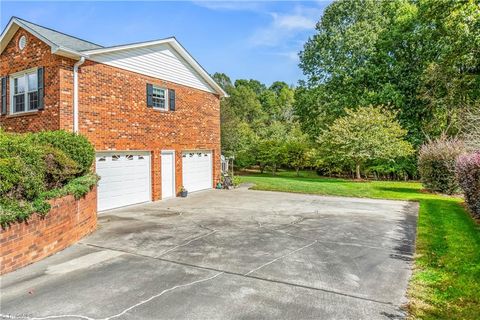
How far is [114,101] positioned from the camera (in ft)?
36.0

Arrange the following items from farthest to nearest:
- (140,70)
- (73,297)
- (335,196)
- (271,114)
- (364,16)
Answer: (271,114) < (364,16) < (335,196) < (140,70) < (73,297)

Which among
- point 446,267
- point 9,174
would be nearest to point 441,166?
point 446,267

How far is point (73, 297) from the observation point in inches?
170

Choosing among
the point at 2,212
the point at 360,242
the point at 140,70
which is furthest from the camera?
the point at 140,70

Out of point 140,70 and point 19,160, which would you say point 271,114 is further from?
point 19,160

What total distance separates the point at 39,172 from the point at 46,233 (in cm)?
123

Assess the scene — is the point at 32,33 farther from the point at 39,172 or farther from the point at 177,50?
the point at 39,172

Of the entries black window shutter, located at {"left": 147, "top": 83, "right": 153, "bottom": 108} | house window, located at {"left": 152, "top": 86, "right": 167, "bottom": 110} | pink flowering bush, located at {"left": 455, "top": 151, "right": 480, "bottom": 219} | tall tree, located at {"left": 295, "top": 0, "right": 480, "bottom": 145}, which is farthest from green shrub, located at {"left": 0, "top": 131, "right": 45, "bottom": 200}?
tall tree, located at {"left": 295, "top": 0, "right": 480, "bottom": 145}

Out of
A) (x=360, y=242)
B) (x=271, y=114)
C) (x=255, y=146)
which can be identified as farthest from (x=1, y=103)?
(x=271, y=114)

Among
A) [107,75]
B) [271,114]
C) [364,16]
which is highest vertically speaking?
[364,16]

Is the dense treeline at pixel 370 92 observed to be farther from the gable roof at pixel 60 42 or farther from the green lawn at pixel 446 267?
the gable roof at pixel 60 42

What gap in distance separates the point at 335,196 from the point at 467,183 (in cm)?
536

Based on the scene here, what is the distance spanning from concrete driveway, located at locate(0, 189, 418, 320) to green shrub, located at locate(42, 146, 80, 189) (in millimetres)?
1503

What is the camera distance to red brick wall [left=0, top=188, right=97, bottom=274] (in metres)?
5.22
